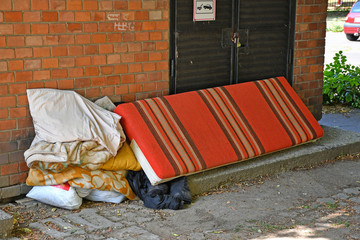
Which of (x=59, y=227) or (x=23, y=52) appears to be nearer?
(x=59, y=227)

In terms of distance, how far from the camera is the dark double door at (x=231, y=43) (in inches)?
229

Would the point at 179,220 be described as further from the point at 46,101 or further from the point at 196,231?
the point at 46,101

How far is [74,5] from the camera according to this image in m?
5.05

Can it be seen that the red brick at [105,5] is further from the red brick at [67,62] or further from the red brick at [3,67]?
the red brick at [3,67]

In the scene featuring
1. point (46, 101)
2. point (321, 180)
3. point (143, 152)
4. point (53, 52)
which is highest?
point (53, 52)

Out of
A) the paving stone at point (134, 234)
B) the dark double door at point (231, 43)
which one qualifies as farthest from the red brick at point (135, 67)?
the paving stone at point (134, 234)

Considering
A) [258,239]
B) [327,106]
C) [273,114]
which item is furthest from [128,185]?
[327,106]

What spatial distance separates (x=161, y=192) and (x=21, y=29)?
1787mm

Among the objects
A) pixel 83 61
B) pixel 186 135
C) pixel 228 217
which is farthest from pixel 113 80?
pixel 228 217

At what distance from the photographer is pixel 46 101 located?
16.1 ft

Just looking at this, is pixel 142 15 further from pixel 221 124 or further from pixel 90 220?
pixel 90 220

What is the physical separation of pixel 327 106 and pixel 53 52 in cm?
540

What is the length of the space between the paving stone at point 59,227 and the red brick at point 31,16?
64.0 inches


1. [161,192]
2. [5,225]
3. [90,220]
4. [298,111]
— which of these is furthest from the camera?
[298,111]
